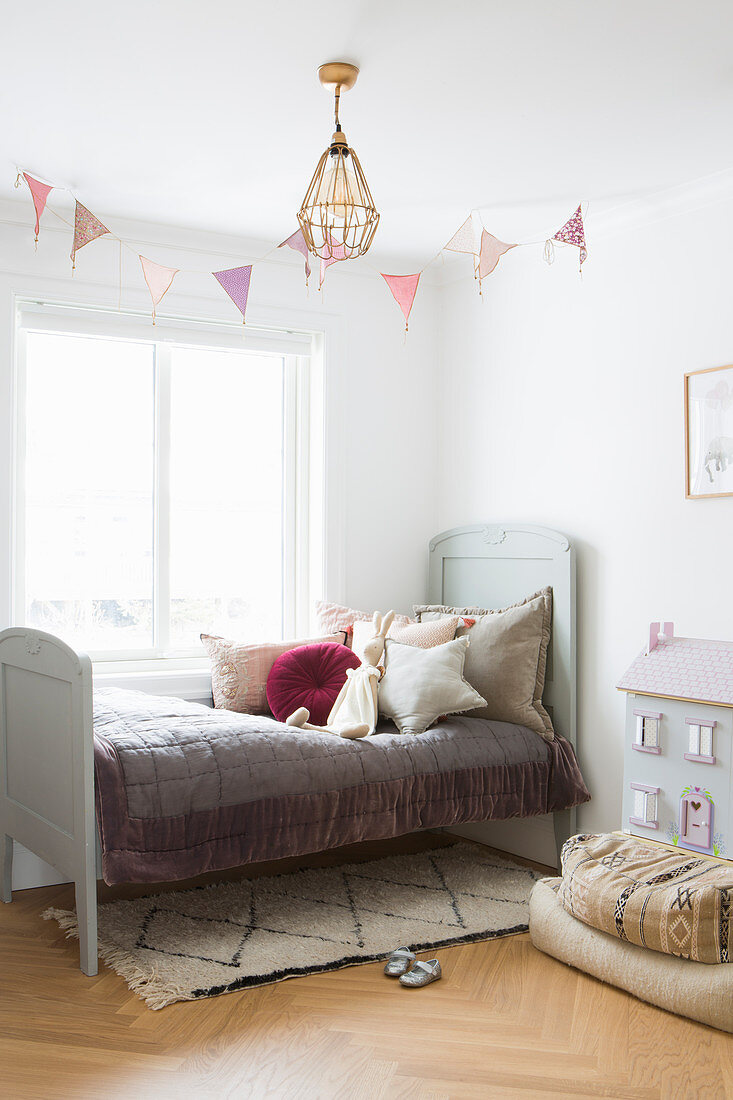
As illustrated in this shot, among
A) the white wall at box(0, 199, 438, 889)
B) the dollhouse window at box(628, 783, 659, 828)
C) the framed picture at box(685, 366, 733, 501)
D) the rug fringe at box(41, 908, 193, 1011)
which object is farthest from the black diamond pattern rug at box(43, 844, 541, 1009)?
the framed picture at box(685, 366, 733, 501)

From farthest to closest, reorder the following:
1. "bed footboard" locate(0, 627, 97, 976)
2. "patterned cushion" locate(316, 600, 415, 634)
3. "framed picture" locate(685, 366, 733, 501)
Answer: "patterned cushion" locate(316, 600, 415, 634)
"framed picture" locate(685, 366, 733, 501)
"bed footboard" locate(0, 627, 97, 976)

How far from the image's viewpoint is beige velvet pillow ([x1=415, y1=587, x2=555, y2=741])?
3.40 metres

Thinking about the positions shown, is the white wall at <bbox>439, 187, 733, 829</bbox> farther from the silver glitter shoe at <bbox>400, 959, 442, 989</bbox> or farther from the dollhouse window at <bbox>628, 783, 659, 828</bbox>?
the silver glitter shoe at <bbox>400, 959, 442, 989</bbox>

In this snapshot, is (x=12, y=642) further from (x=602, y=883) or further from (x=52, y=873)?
(x=602, y=883)

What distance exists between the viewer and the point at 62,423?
3619 millimetres

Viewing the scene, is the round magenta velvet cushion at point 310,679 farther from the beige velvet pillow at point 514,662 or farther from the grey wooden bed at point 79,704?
the grey wooden bed at point 79,704

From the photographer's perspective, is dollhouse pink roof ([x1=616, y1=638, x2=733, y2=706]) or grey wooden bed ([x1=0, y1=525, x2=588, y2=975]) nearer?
grey wooden bed ([x1=0, y1=525, x2=588, y2=975])

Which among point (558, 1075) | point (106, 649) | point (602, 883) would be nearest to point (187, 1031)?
point (558, 1075)

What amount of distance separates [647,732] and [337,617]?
142cm

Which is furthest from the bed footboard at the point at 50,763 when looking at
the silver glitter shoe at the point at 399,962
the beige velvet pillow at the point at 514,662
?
the beige velvet pillow at the point at 514,662

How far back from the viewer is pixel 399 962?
2.51 metres

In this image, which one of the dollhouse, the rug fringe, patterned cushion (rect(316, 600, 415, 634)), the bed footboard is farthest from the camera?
patterned cushion (rect(316, 600, 415, 634))

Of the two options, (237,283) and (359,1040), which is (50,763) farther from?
(237,283)

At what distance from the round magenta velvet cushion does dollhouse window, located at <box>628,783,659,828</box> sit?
3.49 ft
